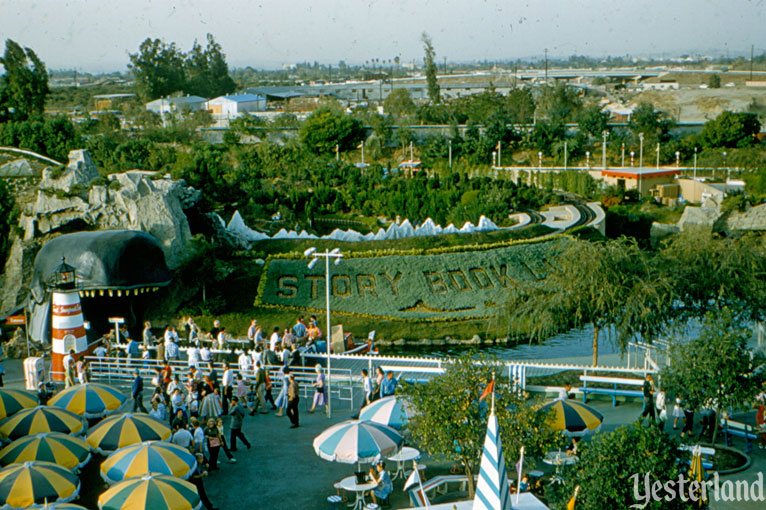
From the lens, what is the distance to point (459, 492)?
1691cm

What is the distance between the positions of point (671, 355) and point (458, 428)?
5.40 meters

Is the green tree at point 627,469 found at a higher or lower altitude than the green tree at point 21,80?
lower

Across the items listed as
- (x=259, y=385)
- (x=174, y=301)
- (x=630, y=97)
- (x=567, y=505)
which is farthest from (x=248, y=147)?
(x=630, y=97)

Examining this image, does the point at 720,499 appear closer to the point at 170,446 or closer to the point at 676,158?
the point at 170,446

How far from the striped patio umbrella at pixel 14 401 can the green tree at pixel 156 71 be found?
94946mm

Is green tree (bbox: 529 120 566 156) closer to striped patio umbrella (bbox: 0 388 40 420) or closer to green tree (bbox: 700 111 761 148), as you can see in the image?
green tree (bbox: 700 111 761 148)

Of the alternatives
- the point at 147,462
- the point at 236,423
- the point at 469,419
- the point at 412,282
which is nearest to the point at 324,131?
the point at 412,282

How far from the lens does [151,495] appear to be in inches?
538

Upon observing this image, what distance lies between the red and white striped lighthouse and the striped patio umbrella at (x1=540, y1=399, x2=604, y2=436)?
44.3ft

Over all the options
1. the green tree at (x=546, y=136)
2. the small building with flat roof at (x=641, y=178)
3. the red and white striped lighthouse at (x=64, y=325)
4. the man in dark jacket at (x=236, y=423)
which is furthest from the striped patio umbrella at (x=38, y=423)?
the green tree at (x=546, y=136)

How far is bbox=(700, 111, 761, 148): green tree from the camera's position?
66.8 metres

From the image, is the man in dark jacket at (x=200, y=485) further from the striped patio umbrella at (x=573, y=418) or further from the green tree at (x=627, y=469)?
the green tree at (x=627, y=469)

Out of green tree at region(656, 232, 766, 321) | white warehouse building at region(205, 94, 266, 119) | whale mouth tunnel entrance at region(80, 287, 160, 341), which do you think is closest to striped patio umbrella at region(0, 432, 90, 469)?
whale mouth tunnel entrance at region(80, 287, 160, 341)

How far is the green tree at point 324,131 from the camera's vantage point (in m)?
69.1
